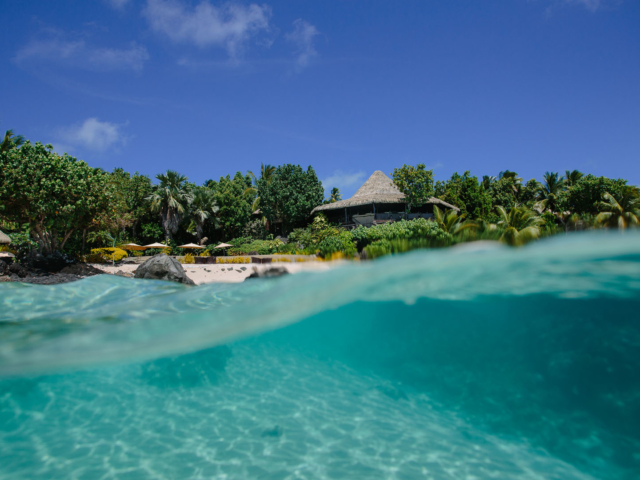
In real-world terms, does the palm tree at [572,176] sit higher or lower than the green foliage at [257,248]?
higher

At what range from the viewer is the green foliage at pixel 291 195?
38500 mm

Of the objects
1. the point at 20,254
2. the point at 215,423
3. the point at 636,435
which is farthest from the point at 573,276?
the point at 20,254

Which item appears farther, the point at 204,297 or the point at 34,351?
the point at 204,297

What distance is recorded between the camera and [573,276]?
8336 millimetres

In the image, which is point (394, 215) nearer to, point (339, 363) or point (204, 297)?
point (339, 363)

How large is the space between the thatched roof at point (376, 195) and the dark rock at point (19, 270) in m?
23.0

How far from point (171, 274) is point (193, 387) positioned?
4765 mm

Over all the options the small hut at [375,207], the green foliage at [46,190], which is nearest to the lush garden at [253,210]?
the green foliage at [46,190]

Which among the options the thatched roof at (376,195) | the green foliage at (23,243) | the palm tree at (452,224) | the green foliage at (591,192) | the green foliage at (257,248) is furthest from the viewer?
the green foliage at (591,192)

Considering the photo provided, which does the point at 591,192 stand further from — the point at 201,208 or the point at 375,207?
the point at 201,208

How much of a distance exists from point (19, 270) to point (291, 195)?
24659 millimetres

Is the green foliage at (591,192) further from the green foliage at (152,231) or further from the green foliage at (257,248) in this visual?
the green foliage at (152,231)

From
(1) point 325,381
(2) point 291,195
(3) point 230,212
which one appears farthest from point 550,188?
(1) point 325,381

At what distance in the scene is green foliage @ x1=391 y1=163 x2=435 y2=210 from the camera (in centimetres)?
3262
